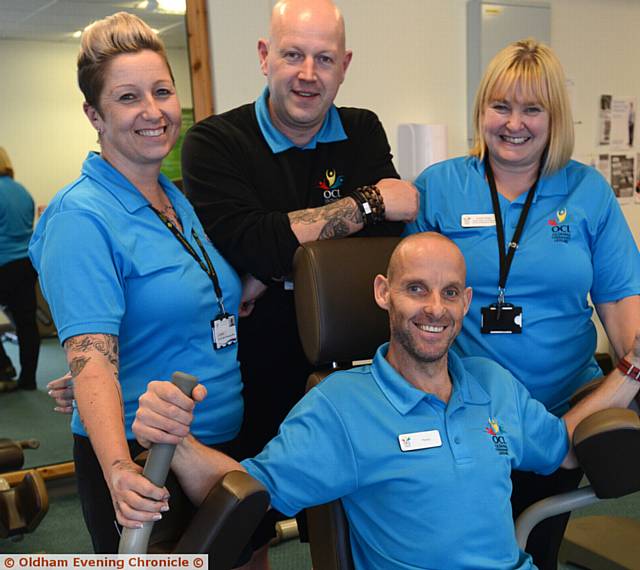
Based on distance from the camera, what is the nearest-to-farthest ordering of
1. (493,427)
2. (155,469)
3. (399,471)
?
1. (155,469)
2. (399,471)
3. (493,427)

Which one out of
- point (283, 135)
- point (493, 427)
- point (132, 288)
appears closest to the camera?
point (132, 288)

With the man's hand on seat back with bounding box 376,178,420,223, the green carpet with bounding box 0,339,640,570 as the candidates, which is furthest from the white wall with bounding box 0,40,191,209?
the man's hand on seat back with bounding box 376,178,420,223

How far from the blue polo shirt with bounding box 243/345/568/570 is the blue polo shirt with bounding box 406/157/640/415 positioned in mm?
267

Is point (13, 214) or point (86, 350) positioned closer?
point (86, 350)

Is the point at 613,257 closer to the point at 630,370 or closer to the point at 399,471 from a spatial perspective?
the point at 630,370

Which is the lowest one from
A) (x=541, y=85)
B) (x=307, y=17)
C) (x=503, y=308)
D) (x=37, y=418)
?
(x=37, y=418)

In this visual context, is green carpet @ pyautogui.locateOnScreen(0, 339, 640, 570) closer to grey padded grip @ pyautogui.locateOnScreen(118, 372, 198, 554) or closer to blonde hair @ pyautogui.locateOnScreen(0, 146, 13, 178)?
blonde hair @ pyautogui.locateOnScreen(0, 146, 13, 178)

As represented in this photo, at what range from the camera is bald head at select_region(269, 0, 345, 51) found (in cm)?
170

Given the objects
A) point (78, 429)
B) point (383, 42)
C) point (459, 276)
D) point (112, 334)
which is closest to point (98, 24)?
point (112, 334)

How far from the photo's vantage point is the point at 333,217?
5.54 ft

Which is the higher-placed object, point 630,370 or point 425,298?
point 425,298

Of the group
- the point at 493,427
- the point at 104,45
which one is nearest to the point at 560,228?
the point at 493,427

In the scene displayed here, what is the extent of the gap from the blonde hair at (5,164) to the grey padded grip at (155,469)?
2.59 m

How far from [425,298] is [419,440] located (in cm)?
30
